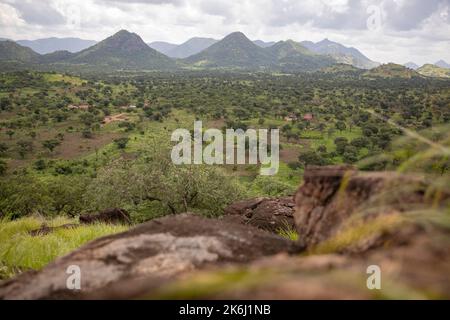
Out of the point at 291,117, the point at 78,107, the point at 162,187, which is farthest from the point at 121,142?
the point at 162,187

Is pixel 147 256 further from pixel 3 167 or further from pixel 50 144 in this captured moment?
pixel 50 144

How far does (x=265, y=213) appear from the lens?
56.4 ft

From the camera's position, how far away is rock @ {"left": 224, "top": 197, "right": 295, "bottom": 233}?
16219 mm

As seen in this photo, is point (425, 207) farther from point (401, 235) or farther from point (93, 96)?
point (93, 96)

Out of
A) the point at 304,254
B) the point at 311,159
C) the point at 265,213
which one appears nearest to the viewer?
the point at 304,254

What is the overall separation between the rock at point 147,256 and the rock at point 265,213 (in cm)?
1151

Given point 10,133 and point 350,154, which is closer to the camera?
point 350,154

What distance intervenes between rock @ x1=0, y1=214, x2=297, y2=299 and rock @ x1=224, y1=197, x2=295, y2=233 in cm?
1151

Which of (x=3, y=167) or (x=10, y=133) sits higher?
(x=10, y=133)

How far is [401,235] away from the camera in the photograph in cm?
242

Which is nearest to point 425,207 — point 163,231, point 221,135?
point 163,231

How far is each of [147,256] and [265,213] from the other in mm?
14264

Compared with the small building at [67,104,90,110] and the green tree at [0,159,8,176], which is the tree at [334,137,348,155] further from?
the small building at [67,104,90,110]

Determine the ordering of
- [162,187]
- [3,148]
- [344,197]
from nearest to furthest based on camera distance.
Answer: [344,197] → [162,187] → [3,148]
